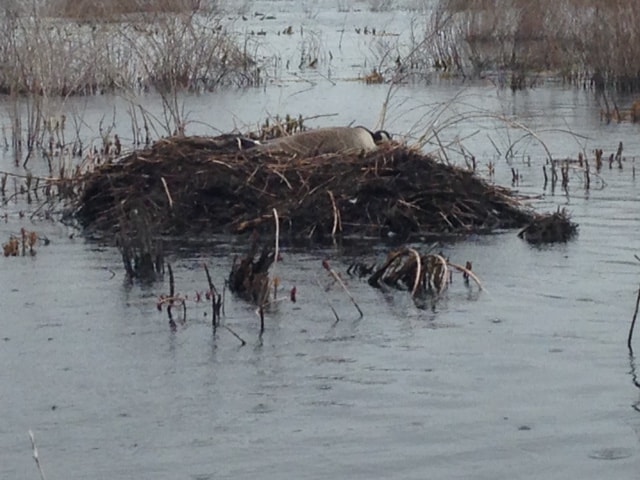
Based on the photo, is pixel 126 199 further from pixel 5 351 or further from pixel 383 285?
pixel 5 351

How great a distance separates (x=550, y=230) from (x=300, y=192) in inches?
88.0

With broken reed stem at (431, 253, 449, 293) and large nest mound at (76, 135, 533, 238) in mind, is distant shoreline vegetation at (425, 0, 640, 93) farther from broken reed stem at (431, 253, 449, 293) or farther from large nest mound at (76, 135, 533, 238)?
broken reed stem at (431, 253, 449, 293)

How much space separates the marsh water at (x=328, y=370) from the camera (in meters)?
6.84

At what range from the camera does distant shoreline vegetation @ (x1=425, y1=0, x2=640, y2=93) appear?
28172mm

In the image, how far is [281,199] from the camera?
12766 millimetres

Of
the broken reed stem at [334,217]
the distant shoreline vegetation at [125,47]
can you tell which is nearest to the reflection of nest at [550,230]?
the broken reed stem at [334,217]

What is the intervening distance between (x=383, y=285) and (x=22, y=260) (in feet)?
11.0

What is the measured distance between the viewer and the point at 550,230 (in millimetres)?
12562

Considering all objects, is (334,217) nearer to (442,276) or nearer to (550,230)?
(550,230)

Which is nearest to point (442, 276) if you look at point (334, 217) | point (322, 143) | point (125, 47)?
point (334, 217)

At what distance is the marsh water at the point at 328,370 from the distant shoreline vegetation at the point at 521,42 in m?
15.3

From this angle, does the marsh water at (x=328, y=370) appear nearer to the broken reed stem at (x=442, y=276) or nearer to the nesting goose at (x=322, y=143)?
the broken reed stem at (x=442, y=276)

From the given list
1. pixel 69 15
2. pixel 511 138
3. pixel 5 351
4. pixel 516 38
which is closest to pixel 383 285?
pixel 5 351

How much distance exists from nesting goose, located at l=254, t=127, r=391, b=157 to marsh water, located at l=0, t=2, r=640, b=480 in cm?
103
